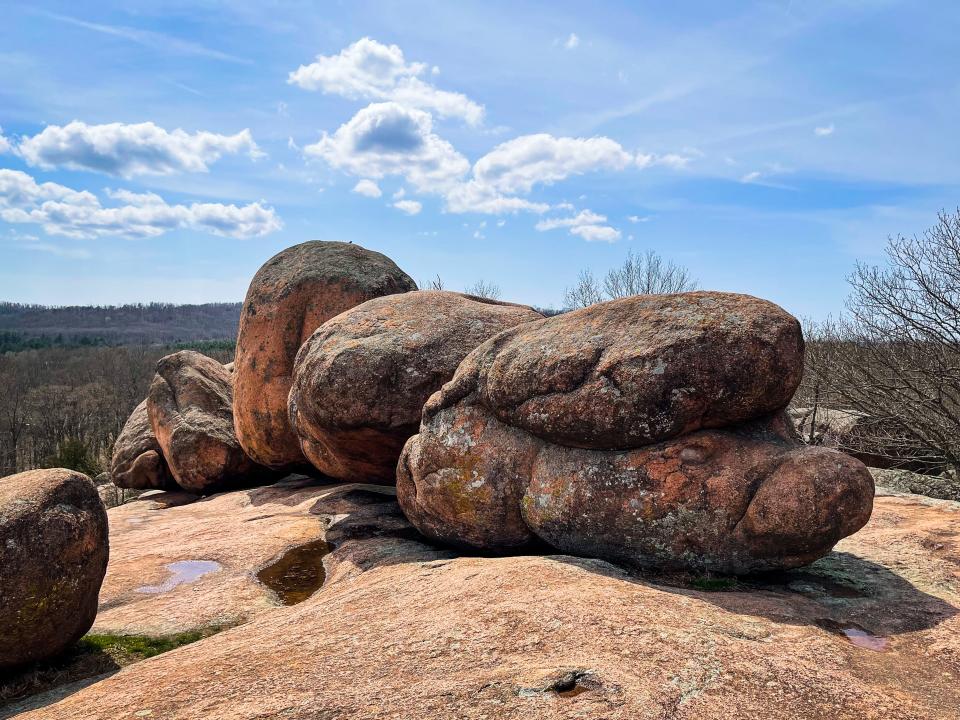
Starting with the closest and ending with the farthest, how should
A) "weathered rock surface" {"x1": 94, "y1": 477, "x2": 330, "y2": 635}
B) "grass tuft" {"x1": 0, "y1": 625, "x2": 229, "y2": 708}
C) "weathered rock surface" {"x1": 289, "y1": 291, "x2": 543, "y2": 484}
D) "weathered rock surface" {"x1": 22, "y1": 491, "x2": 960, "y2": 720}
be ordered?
1. "weathered rock surface" {"x1": 22, "y1": 491, "x2": 960, "y2": 720}
2. "grass tuft" {"x1": 0, "y1": 625, "x2": 229, "y2": 708}
3. "weathered rock surface" {"x1": 94, "y1": 477, "x2": 330, "y2": 635}
4. "weathered rock surface" {"x1": 289, "y1": 291, "x2": 543, "y2": 484}

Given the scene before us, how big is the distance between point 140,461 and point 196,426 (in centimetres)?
310

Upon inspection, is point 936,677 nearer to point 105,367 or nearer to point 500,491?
point 500,491

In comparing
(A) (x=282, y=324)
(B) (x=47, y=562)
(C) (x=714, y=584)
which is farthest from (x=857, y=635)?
(A) (x=282, y=324)

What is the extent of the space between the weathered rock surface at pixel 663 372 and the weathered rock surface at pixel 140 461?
14.5m

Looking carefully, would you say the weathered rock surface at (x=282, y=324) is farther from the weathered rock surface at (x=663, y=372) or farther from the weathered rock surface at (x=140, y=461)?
the weathered rock surface at (x=663, y=372)

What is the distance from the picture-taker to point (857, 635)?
6.01 m

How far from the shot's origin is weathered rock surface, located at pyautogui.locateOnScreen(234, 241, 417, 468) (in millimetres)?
15109

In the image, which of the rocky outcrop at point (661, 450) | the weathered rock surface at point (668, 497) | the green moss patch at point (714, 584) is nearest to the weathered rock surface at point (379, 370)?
the weathered rock surface at point (668, 497)

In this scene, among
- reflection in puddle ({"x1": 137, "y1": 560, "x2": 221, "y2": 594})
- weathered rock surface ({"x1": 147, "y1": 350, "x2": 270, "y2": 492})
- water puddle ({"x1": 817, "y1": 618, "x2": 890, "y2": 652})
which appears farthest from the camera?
weathered rock surface ({"x1": 147, "y1": 350, "x2": 270, "y2": 492})

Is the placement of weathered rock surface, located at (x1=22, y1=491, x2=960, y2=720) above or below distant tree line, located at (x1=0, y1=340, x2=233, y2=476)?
above

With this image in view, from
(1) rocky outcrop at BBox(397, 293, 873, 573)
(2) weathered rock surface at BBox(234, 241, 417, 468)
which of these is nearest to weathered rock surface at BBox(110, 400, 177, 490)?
(2) weathered rock surface at BBox(234, 241, 417, 468)

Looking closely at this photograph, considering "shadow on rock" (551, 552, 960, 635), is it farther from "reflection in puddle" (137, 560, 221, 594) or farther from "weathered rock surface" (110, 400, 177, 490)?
"weathered rock surface" (110, 400, 177, 490)

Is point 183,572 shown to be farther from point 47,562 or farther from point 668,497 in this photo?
point 668,497

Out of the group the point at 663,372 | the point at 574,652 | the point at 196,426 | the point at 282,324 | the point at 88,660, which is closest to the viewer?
the point at 574,652
